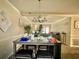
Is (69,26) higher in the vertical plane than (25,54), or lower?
higher

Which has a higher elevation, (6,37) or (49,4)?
(49,4)

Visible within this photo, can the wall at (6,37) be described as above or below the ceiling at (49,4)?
below

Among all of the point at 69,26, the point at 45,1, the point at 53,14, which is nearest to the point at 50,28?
the point at 53,14

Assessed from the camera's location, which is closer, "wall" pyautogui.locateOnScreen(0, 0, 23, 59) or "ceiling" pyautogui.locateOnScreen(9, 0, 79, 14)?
"wall" pyautogui.locateOnScreen(0, 0, 23, 59)

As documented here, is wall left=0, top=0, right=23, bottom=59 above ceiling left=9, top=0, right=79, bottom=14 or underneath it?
underneath

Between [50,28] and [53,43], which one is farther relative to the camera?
[50,28]

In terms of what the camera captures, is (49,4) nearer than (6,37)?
No

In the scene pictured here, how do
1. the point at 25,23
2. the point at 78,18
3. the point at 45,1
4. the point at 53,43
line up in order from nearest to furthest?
the point at 53,43 < the point at 45,1 < the point at 25,23 < the point at 78,18

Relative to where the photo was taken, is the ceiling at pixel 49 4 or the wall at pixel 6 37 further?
the ceiling at pixel 49 4

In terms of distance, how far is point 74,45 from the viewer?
8.44m

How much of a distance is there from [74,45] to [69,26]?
4.18 feet

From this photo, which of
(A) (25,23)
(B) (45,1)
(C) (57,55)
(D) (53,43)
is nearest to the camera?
(D) (53,43)

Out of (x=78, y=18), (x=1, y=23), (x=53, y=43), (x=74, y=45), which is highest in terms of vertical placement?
(x=78, y=18)

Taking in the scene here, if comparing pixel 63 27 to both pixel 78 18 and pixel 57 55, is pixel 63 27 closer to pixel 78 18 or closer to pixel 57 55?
pixel 78 18
